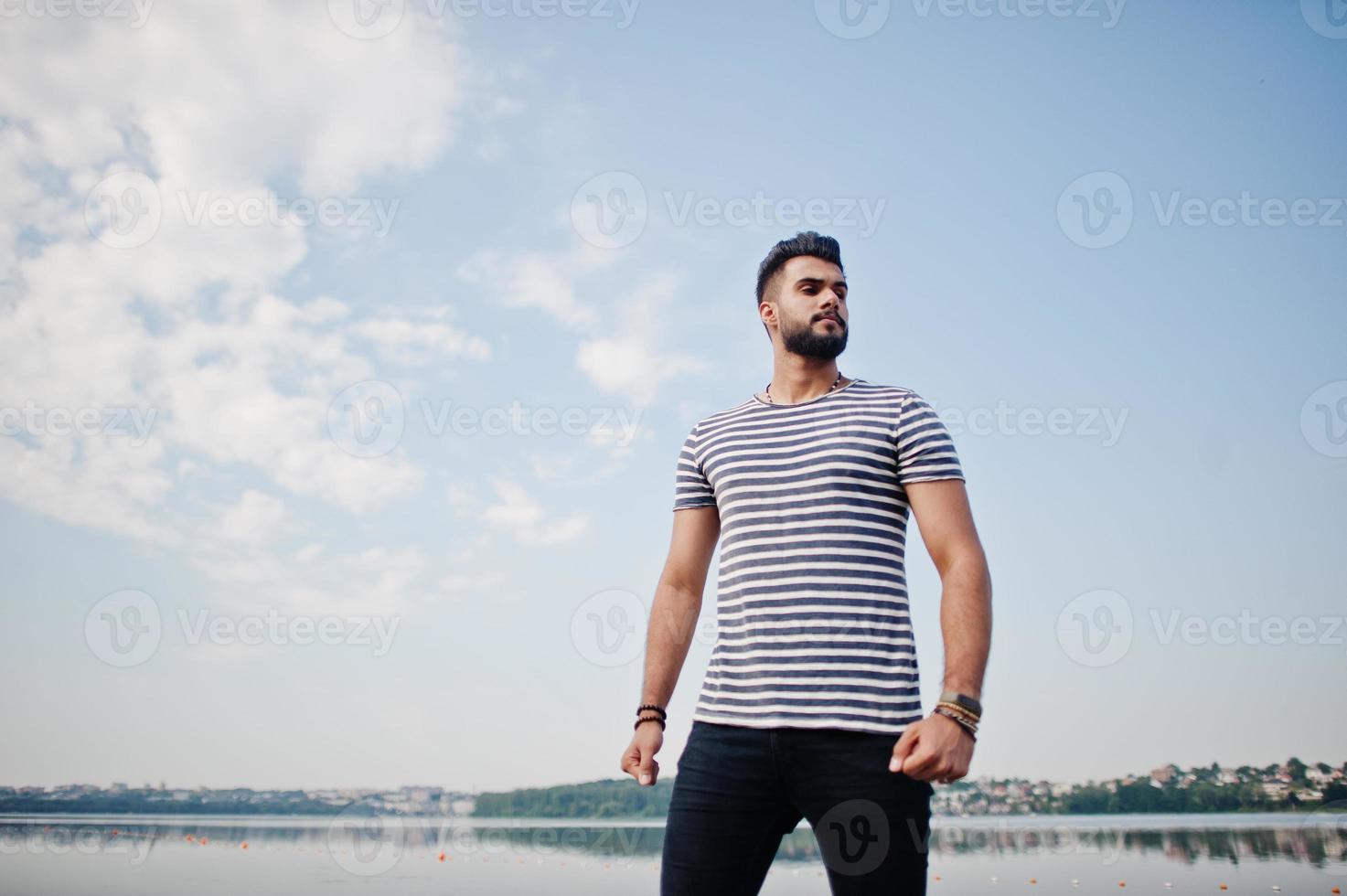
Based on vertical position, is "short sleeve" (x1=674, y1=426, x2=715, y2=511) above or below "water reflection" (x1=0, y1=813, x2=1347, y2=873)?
above

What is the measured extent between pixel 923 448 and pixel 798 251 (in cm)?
73

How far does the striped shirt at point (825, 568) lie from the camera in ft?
6.57

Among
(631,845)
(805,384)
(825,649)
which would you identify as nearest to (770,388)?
(805,384)

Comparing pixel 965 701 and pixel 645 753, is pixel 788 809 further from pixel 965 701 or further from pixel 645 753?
pixel 965 701

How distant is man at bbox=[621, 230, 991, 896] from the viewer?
187 centimetres

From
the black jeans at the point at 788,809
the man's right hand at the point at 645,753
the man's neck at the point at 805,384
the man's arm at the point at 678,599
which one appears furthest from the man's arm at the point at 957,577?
the man's right hand at the point at 645,753

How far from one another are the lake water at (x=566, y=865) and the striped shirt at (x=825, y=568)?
1077 cm

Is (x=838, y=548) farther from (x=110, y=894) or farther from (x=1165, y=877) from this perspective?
(x=1165, y=877)

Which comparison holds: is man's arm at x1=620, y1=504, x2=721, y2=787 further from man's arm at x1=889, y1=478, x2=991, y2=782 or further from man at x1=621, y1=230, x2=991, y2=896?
man's arm at x1=889, y1=478, x2=991, y2=782

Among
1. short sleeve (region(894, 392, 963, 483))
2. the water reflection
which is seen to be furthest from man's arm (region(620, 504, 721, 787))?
the water reflection

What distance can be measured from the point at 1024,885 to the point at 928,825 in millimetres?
14766

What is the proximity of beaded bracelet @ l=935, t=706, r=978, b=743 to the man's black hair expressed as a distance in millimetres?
1218

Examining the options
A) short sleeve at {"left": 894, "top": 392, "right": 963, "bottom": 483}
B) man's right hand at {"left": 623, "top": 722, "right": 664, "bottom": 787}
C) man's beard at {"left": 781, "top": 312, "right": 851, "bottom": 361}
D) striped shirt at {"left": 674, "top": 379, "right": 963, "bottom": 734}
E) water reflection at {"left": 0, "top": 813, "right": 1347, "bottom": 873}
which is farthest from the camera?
water reflection at {"left": 0, "top": 813, "right": 1347, "bottom": 873}

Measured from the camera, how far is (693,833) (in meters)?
2.06
